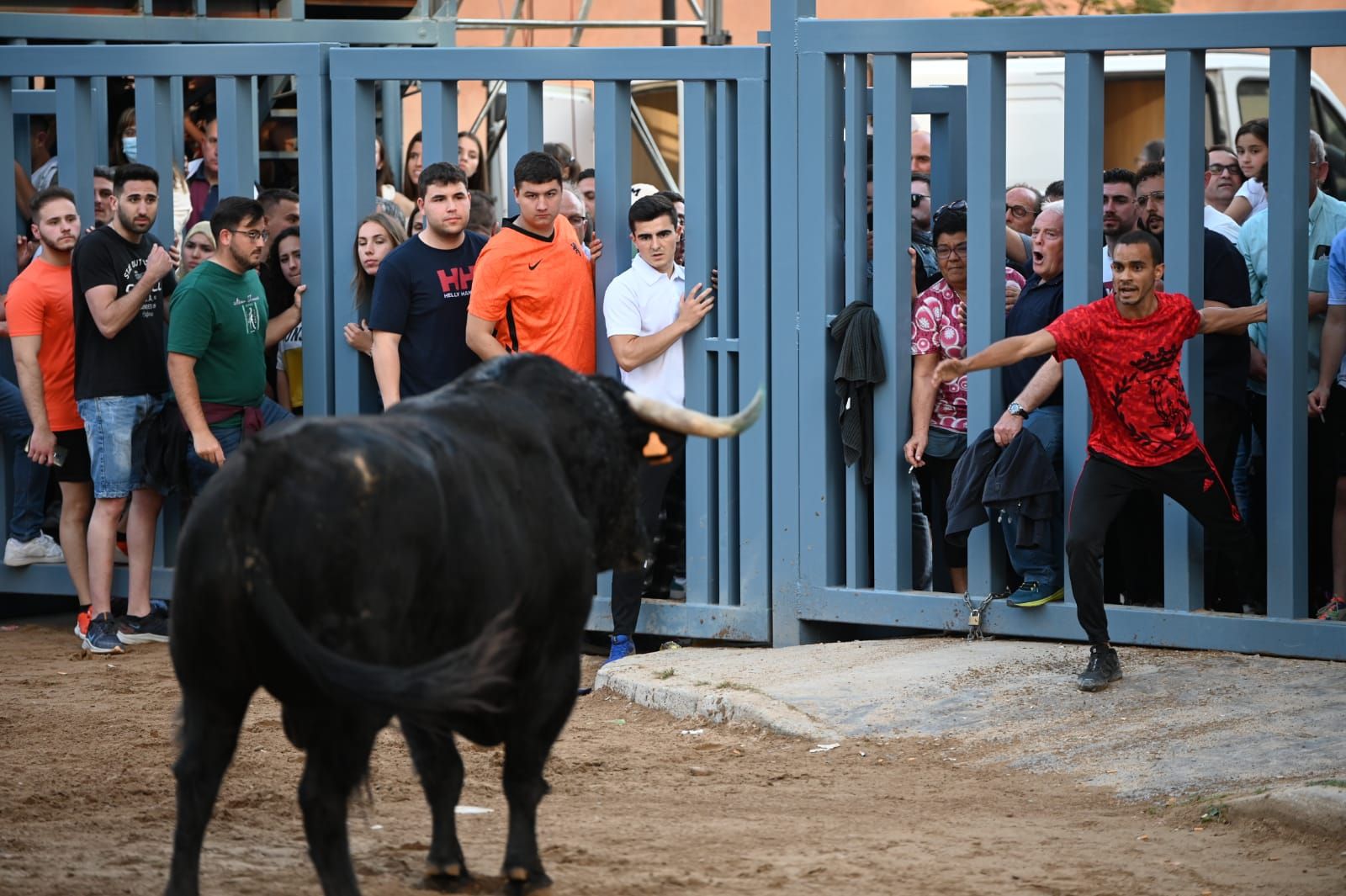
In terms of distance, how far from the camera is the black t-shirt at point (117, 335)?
8.96 meters

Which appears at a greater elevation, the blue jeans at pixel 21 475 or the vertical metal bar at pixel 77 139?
the vertical metal bar at pixel 77 139

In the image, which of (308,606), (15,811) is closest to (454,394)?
(308,606)

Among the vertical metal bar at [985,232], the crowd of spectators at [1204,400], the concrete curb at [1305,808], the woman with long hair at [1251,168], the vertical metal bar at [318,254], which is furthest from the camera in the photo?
the woman with long hair at [1251,168]

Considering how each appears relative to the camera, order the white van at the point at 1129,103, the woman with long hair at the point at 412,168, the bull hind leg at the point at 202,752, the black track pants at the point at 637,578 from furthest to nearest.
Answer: the white van at the point at 1129,103, the woman with long hair at the point at 412,168, the black track pants at the point at 637,578, the bull hind leg at the point at 202,752

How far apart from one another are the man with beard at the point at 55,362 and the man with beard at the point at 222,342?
76 cm

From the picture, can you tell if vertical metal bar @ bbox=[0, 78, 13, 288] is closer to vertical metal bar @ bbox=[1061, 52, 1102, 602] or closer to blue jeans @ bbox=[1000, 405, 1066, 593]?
blue jeans @ bbox=[1000, 405, 1066, 593]

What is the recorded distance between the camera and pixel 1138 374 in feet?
24.1

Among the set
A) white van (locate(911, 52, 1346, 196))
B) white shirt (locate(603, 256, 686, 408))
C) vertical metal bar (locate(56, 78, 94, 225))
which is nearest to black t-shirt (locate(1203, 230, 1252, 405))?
white shirt (locate(603, 256, 686, 408))

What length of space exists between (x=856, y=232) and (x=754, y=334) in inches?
26.6

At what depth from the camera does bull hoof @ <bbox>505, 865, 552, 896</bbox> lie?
4988 mm

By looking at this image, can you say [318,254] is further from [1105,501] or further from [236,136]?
[1105,501]

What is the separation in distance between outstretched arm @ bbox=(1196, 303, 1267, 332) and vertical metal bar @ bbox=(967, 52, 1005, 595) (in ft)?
3.35

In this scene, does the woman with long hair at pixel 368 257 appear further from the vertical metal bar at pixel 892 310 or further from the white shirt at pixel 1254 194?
the white shirt at pixel 1254 194

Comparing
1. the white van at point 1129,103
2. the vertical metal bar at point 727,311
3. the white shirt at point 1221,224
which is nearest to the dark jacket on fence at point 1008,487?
the vertical metal bar at point 727,311
